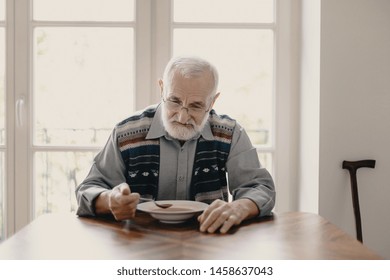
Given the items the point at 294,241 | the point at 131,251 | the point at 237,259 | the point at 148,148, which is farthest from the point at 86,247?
the point at 148,148

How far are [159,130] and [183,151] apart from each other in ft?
0.41

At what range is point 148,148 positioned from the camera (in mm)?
1774

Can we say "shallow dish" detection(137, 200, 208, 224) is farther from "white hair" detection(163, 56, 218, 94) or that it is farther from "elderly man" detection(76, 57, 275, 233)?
"white hair" detection(163, 56, 218, 94)

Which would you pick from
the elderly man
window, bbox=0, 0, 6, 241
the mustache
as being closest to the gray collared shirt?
the elderly man

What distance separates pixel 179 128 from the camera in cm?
169

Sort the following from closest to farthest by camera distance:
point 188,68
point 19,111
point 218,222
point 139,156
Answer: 1. point 218,222
2. point 188,68
3. point 139,156
4. point 19,111

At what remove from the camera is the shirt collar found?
1.78m

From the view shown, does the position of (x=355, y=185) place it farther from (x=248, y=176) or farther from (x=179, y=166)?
(x=179, y=166)

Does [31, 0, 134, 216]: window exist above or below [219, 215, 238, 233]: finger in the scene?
above

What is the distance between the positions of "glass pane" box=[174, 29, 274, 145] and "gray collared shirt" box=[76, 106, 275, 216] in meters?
0.79

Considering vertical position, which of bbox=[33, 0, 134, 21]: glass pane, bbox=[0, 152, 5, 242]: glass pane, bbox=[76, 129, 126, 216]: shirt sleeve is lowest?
bbox=[0, 152, 5, 242]: glass pane

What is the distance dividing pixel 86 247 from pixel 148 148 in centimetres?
70

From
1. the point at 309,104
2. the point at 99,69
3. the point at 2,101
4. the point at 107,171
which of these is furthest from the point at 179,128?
the point at 2,101

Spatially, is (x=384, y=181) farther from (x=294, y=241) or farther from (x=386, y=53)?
(x=294, y=241)
